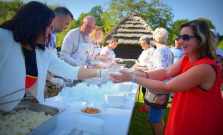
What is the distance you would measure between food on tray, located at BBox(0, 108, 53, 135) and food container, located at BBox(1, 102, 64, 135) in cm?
4

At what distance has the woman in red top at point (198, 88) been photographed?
1318 millimetres

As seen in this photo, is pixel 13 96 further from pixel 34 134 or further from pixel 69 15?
pixel 69 15

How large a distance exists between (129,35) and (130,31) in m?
0.39

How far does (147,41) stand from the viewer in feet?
15.4

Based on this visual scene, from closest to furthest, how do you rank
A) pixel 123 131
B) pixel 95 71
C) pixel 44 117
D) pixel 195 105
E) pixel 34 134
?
1. pixel 34 134
2. pixel 44 117
3. pixel 123 131
4. pixel 195 105
5. pixel 95 71

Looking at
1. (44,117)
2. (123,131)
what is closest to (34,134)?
(44,117)

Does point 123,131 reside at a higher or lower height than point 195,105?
lower

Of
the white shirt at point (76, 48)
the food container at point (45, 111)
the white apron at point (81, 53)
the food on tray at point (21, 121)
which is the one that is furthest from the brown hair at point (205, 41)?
the white apron at point (81, 53)

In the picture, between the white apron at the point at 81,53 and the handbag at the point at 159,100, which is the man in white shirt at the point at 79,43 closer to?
the white apron at the point at 81,53

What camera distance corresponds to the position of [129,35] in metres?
9.54

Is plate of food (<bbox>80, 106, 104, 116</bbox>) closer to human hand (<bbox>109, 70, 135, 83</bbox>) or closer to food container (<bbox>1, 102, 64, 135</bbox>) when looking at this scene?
food container (<bbox>1, 102, 64, 135</bbox>)

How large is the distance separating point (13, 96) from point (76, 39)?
2211 millimetres

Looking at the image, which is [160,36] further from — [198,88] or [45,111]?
[45,111]

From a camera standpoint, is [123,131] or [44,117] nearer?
[44,117]
